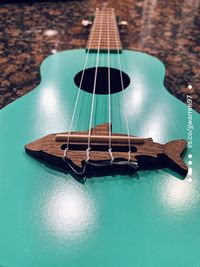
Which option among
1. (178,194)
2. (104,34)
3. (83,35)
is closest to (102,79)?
(104,34)

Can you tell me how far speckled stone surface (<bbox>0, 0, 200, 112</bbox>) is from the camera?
985 millimetres

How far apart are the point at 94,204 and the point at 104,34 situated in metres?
0.74

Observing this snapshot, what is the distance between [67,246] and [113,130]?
290mm

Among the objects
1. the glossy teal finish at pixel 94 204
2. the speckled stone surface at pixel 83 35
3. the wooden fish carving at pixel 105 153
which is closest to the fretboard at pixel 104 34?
the speckled stone surface at pixel 83 35

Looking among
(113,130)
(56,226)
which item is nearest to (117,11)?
(113,130)

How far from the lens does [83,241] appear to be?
0.50 m

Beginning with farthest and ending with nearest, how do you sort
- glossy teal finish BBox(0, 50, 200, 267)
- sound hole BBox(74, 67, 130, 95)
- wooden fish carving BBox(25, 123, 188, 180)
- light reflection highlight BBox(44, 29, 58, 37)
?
1. light reflection highlight BBox(44, 29, 58, 37)
2. sound hole BBox(74, 67, 130, 95)
3. wooden fish carving BBox(25, 123, 188, 180)
4. glossy teal finish BBox(0, 50, 200, 267)

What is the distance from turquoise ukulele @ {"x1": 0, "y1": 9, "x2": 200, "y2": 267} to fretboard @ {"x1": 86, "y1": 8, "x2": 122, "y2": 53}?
0.56 ft

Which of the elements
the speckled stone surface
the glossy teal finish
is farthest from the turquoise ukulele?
the speckled stone surface

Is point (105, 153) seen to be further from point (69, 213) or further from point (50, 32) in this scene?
point (50, 32)

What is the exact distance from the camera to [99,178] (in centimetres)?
60

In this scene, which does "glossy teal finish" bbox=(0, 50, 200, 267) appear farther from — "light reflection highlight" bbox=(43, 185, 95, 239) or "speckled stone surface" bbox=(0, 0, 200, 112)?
"speckled stone surface" bbox=(0, 0, 200, 112)

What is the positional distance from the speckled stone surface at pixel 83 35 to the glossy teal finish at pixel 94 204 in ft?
0.67

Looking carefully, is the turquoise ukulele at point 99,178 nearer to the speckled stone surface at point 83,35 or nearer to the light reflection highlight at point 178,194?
the light reflection highlight at point 178,194
